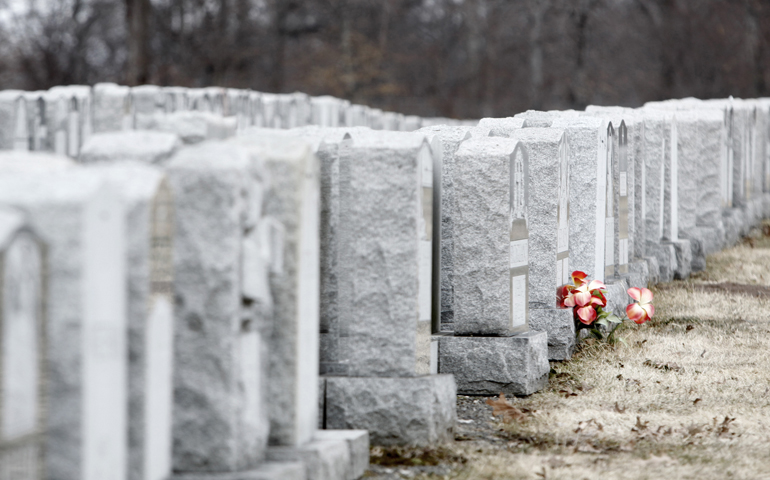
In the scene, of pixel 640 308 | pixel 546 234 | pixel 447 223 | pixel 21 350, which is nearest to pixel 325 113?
pixel 640 308

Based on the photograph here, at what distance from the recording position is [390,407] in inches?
173

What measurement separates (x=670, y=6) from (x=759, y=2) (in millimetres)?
5907

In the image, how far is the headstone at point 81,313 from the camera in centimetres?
266

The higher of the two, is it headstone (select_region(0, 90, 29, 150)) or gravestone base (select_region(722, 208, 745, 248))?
headstone (select_region(0, 90, 29, 150))

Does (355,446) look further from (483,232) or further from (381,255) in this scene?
(483,232)

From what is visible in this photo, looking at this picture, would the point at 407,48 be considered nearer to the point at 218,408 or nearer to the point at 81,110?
the point at 81,110

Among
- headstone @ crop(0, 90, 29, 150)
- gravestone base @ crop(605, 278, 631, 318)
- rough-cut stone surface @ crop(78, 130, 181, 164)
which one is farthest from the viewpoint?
headstone @ crop(0, 90, 29, 150)

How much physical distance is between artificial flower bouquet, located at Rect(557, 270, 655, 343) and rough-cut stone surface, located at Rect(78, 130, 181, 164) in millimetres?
3475

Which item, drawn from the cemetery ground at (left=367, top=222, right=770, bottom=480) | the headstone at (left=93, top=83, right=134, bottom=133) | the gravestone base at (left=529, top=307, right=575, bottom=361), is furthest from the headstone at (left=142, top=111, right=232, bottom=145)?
the headstone at (left=93, top=83, right=134, bottom=133)

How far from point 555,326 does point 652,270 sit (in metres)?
2.85

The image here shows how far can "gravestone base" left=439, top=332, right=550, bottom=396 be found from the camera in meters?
5.40

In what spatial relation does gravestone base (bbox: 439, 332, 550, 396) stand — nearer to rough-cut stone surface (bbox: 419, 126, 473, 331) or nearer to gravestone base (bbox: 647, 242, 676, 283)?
rough-cut stone surface (bbox: 419, 126, 473, 331)

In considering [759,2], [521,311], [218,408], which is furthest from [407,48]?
[218,408]

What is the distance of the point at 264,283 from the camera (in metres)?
3.36
